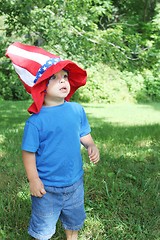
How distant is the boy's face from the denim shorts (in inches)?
23.1

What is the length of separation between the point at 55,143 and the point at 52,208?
0.43 meters

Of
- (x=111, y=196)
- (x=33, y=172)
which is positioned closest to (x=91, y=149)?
(x=33, y=172)

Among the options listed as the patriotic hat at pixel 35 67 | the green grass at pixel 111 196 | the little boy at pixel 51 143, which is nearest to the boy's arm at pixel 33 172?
the little boy at pixel 51 143

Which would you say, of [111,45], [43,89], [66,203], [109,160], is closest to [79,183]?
[66,203]

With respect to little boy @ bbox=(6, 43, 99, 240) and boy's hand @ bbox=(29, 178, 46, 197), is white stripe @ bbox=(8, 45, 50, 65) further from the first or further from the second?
boy's hand @ bbox=(29, 178, 46, 197)

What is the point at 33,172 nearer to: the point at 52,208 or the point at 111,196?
the point at 52,208

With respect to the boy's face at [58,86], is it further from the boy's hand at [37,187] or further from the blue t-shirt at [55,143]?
the boy's hand at [37,187]

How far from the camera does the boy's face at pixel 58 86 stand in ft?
7.51

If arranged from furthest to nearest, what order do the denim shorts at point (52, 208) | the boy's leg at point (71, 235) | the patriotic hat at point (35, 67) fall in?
the boy's leg at point (71, 235)
the denim shorts at point (52, 208)
the patriotic hat at point (35, 67)

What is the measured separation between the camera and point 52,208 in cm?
237

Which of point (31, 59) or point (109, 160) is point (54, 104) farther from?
point (109, 160)

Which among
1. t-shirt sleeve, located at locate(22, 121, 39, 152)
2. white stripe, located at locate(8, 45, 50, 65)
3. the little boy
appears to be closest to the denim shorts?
the little boy

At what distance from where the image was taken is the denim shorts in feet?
7.72

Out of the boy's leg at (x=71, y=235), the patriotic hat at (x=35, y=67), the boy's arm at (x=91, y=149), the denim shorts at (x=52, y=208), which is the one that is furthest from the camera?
the boy's leg at (x=71, y=235)
